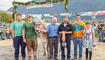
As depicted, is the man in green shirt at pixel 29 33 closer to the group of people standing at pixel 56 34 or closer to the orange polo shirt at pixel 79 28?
the group of people standing at pixel 56 34

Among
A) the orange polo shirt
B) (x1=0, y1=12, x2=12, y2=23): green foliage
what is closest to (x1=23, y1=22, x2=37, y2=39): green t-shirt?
the orange polo shirt

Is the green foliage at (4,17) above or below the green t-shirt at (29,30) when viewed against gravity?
above

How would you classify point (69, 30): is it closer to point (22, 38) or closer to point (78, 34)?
point (78, 34)

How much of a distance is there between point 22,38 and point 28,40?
0.35 metres

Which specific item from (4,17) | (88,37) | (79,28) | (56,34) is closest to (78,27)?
(79,28)

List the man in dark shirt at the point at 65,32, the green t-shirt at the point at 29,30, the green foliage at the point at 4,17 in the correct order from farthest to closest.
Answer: the green foliage at the point at 4,17 < the man in dark shirt at the point at 65,32 < the green t-shirt at the point at 29,30

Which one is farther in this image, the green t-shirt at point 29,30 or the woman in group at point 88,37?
the woman in group at point 88,37

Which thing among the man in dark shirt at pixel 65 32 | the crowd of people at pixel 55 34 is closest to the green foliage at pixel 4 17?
the crowd of people at pixel 55 34

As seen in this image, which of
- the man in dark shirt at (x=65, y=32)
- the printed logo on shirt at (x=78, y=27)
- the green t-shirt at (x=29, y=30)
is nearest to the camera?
the green t-shirt at (x=29, y=30)

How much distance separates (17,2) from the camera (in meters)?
16.1

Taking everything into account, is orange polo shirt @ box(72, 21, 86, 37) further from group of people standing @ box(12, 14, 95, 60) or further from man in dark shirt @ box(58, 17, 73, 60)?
man in dark shirt @ box(58, 17, 73, 60)

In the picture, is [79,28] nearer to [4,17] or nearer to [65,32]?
[65,32]

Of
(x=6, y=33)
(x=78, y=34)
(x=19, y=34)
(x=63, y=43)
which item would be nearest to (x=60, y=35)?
(x=63, y=43)

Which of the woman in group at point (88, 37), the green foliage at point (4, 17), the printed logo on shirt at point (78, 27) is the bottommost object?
the woman in group at point (88, 37)
